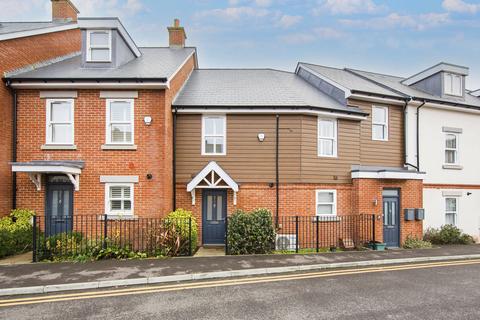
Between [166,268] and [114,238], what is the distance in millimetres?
3137

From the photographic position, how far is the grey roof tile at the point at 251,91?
13.3 metres

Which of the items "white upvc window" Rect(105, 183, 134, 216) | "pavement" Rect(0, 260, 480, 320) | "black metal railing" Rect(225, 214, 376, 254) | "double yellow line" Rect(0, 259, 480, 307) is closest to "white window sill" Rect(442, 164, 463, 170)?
"black metal railing" Rect(225, 214, 376, 254)

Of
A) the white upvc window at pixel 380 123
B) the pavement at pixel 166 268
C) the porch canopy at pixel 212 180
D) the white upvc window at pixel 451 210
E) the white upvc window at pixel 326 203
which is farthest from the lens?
the white upvc window at pixel 451 210

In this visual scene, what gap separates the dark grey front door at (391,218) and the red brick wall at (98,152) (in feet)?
31.0

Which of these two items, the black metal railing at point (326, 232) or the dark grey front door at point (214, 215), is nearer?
the black metal railing at point (326, 232)

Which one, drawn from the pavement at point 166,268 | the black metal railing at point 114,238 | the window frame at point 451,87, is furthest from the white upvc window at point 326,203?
the window frame at point 451,87

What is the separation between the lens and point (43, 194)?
11734 mm

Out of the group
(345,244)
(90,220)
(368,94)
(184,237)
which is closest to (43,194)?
(90,220)

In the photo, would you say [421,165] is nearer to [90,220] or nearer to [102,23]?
[90,220]

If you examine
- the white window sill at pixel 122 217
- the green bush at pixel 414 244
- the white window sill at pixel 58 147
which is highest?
the white window sill at pixel 58 147

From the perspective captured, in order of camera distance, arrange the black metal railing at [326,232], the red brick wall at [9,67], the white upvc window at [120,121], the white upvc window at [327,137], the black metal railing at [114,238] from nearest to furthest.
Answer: the black metal railing at [114,238]
the red brick wall at [9,67]
the white upvc window at [120,121]
the black metal railing at [326,232]
the white upvc window at [327,137]

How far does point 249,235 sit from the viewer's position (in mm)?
10602

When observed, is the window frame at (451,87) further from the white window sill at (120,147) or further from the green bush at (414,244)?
the white window sill at (120,147)

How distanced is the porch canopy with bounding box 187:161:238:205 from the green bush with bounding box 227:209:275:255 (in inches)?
67.7
